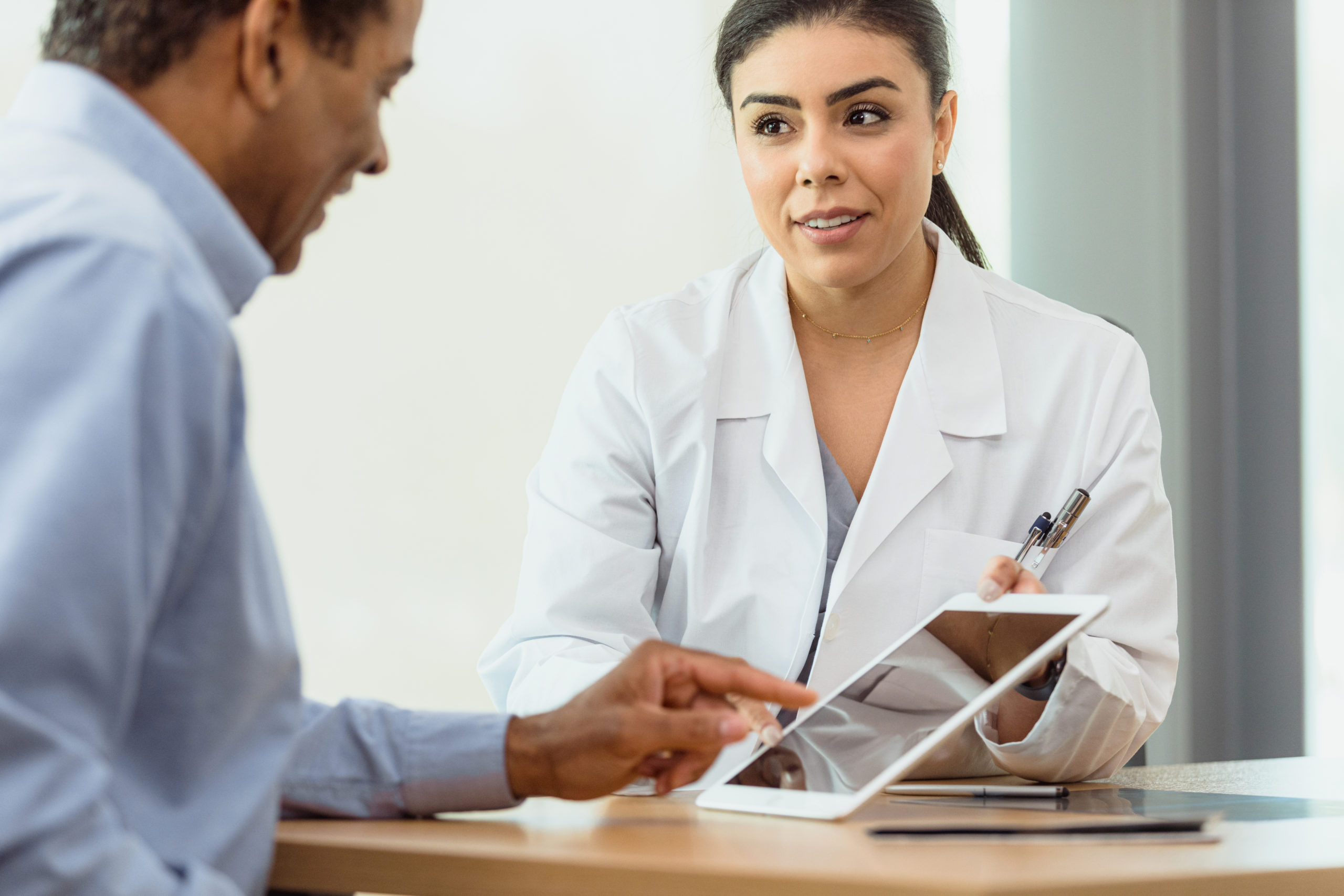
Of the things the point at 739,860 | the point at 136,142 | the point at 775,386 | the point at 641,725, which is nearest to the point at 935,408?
the point at 775,386

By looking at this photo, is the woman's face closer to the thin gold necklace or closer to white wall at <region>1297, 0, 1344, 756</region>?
the thin gold necklace

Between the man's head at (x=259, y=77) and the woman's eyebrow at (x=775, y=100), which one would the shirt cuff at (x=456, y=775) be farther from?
the woman's eyebrow at (x=775, y=100)

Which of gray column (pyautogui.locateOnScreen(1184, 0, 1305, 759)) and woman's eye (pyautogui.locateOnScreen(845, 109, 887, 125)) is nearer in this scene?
woman's eye (pyautogui.locateOnScreen(845, 109, 887, 125))

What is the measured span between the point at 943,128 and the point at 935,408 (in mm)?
389

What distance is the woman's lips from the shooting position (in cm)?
154

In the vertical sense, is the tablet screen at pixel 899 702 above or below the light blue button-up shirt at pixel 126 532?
below

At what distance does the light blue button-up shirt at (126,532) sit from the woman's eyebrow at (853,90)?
0.91 meters

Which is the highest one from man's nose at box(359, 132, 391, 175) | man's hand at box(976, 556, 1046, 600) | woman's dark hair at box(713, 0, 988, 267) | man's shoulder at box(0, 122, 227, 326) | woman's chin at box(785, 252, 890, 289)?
woman's dark hair at box(713, 0, 988, 267)

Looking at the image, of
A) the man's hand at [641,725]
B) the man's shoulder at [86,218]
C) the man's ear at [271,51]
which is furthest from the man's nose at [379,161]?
the man's hand at [641,725]

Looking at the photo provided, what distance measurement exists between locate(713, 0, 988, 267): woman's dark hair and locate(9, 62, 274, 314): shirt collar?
3.27 feet

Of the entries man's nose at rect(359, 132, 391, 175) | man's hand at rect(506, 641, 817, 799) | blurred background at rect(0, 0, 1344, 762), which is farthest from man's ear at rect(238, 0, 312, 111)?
blurred background at rect(0, 0, 1344, 762)

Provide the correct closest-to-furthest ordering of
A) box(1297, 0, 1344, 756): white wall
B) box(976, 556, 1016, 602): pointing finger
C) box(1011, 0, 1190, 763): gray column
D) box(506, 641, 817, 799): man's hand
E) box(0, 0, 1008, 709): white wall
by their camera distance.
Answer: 1. box(506, 641, 817, 799): man's hand
2. box(976, 556, 1016, 602): pointing finger
3. box(0, 0, 1008, 709): white wall
4. box(1297, 0, 1344, 756): white wall
5. box(1011, 0, 1190, 763): gray column

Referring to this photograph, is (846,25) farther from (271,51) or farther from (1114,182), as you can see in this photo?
(1114,182)

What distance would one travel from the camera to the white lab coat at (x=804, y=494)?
54.8 inches
